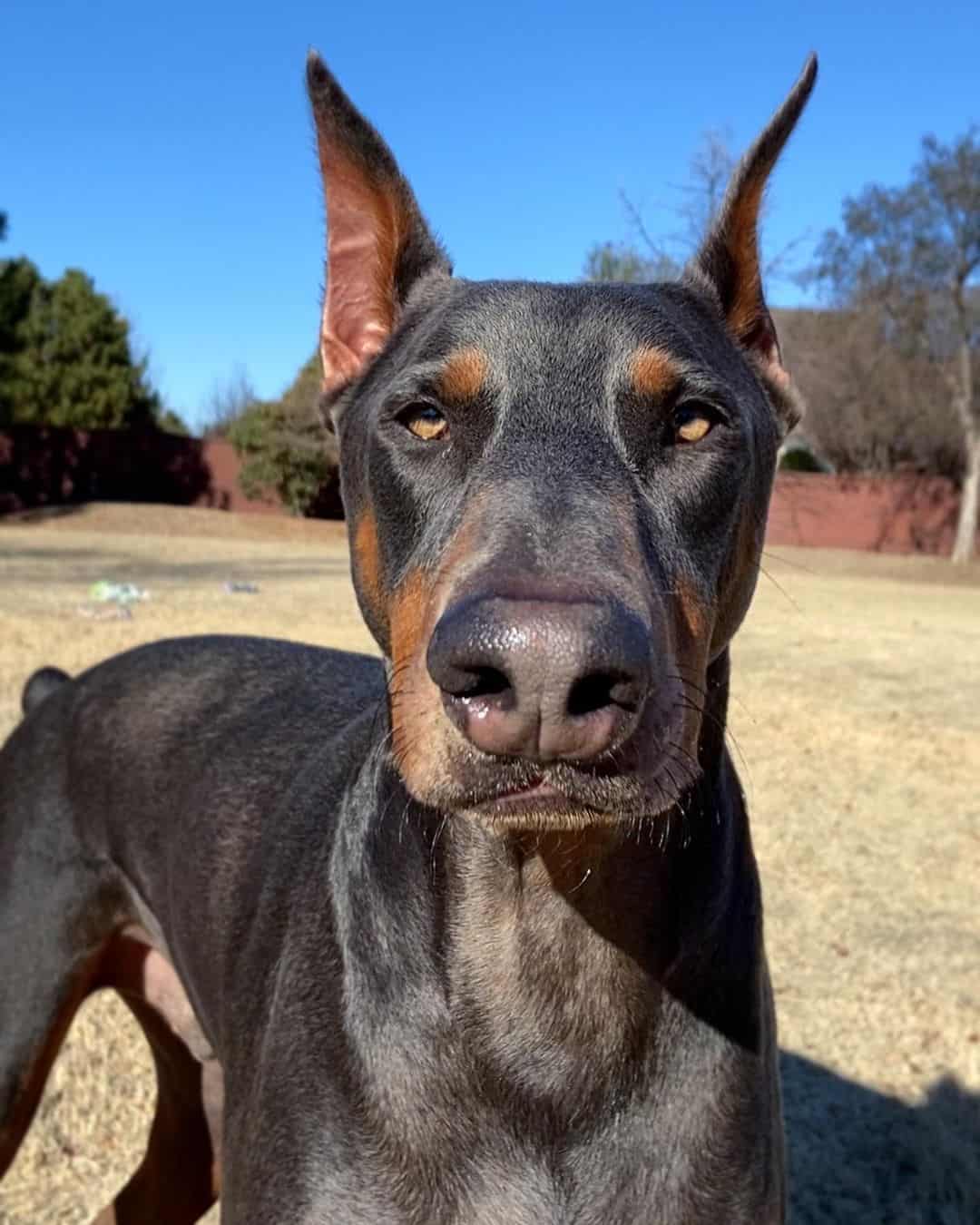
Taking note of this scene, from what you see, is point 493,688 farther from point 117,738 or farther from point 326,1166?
point 117,738

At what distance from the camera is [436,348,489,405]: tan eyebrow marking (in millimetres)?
2256

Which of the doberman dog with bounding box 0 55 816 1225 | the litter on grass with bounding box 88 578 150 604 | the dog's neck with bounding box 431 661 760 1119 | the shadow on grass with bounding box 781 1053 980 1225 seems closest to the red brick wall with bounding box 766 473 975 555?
the litter on grass with bounding box 88 578 150 604

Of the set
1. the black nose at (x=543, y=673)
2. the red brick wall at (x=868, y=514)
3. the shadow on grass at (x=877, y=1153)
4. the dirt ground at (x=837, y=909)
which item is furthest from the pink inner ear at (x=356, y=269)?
the red brick wall at (x=868, y=514)

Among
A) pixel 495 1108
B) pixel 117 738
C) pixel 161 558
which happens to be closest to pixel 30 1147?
pixel 117 738

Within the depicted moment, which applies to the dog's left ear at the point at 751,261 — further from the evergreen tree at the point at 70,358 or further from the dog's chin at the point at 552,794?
the evergreen tree at the point at 70,358

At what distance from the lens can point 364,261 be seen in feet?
9.53

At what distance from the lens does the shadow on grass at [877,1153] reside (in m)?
3.87

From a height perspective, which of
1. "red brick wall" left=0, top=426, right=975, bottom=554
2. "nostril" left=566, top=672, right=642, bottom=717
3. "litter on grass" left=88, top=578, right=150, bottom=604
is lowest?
"red brick wall" left=0, top=426, right=975, bottom=554

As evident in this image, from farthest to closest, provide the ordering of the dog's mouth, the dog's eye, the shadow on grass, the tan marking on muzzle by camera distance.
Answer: the shadow on grass → the tan marking on muzzle → the dog's eye → the dog's mouth

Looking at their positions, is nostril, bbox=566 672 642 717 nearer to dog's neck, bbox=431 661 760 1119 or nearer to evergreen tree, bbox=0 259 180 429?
dog's neck, bbox=431 661 760 1119

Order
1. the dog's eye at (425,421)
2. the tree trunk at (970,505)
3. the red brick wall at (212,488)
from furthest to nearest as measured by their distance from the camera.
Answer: the red brick wall at (212,488) < the tree trunk at (970,505) < the dog's eye at (425,421)

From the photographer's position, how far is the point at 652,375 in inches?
88.2

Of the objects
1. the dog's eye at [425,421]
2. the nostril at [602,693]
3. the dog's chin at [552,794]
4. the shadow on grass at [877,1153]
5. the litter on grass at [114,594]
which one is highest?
the dog's eye at [425,421]

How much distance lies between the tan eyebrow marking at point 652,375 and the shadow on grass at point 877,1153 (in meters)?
2.83
